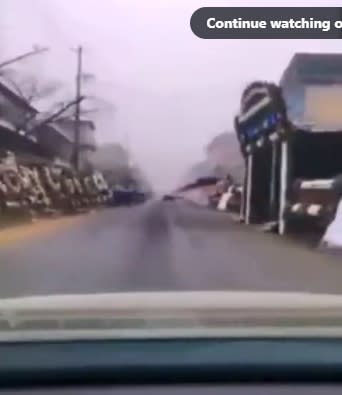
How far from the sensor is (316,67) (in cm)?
164

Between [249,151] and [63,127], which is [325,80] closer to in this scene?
[249,151]

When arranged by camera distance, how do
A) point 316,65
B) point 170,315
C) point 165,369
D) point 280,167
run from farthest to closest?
point 280,167 → point 316,65 → point 170,315 → point 165,369

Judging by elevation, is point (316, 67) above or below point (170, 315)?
above

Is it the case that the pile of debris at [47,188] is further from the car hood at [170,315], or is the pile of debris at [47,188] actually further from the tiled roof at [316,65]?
the tiled roof at [316,65]

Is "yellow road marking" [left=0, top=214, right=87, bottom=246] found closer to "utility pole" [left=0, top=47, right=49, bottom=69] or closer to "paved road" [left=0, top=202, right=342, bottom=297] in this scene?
"paved road" [left=0, top=202, right=342, bottom=297]

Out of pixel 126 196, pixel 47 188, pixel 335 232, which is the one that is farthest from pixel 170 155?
pixel 335 232

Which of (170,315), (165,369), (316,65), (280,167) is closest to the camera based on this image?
(165,369)

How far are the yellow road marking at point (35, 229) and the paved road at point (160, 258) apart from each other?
0.03 ft

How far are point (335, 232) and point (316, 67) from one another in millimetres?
329

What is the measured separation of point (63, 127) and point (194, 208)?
0.31 m

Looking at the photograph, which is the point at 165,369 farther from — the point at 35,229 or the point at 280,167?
the point at 280,167

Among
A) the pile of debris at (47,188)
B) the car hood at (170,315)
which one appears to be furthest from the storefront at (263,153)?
the pile of debris at (47,188)

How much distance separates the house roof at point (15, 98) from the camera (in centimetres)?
164

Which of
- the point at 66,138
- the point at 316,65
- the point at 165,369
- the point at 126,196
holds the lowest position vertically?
the point at 165,369
